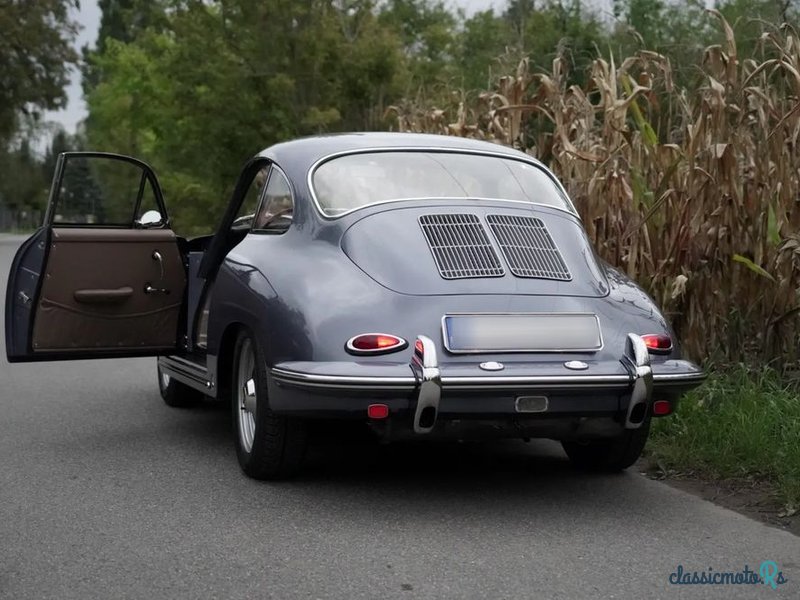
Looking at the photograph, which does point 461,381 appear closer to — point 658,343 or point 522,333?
point 522,333

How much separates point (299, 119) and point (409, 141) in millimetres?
21603

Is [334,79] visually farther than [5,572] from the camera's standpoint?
Yes

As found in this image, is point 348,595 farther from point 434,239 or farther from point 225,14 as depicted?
point 225,14

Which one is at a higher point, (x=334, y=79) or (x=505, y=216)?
(x=505, y=216)

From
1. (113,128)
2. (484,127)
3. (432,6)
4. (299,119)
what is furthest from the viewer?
(113,128)

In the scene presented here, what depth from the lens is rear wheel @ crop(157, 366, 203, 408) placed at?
8.18m

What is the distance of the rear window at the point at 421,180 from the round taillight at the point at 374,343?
87 centimetres

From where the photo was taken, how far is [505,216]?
19.1ft

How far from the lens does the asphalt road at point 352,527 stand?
4254mm

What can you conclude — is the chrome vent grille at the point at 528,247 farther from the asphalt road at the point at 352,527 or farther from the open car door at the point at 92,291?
the open car door at the point at 92,291

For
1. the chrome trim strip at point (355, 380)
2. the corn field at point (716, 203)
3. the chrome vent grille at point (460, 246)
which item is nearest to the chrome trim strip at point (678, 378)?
the chrome vent grille at point (460, 246)

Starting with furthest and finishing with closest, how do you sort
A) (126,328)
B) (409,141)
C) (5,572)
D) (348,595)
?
(126,328) < (409,141) < (5,572) < (348,595)

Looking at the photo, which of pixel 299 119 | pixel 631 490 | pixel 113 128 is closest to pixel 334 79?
pixel 299 119

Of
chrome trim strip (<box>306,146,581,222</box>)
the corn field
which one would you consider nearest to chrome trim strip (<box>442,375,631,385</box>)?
chrome trim strip (<box>306,146,581,222</box>)
